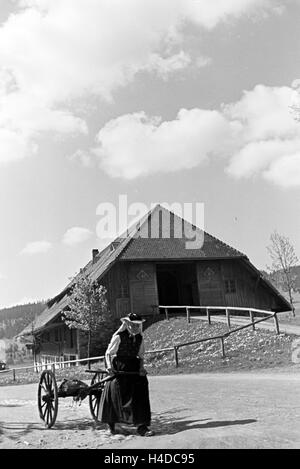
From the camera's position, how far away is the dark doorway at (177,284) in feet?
107

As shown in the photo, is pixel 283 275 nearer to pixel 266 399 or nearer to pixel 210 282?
pixel 210 282

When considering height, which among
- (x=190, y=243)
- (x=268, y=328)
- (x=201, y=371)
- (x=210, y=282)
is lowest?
(x=201, y=371)

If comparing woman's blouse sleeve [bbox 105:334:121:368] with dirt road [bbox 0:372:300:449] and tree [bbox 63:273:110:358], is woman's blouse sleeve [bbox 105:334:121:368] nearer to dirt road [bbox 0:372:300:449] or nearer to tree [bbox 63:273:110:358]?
dirt road [bbox 0:372:300:449]

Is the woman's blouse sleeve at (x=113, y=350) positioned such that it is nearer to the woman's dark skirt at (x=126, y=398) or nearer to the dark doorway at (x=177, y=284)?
the woman's dark skirt at (x=126, y=398)

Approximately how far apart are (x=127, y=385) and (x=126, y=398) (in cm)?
19

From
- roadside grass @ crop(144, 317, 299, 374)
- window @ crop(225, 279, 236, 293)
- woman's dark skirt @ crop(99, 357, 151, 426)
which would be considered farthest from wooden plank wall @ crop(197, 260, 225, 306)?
woman's dark skirt @ crop(99, 357, 151, 426)

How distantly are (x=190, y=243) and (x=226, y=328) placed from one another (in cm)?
1198

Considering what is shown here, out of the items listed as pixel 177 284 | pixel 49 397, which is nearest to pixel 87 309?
pixel 177 284

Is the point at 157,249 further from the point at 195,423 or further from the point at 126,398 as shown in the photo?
the point at 126,398

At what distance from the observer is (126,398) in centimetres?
693

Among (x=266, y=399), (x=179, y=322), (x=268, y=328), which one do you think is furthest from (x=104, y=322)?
(x=266, y=399)
